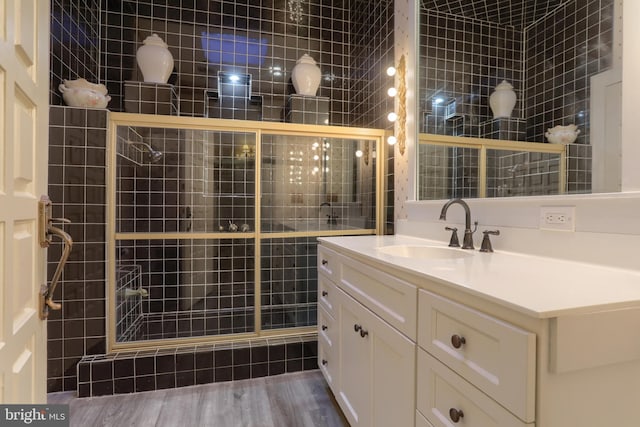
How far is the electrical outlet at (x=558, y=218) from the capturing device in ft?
3.45

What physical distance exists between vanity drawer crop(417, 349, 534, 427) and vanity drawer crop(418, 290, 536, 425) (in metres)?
0.02

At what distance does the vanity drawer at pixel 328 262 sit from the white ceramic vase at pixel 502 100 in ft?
3.22

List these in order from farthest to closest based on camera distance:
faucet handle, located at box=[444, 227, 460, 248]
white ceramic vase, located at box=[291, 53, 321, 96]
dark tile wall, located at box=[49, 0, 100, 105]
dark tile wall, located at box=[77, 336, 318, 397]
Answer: white ceramic vase, located at box=[291, 53, 321, 96], dark tile wall, located at box=[49, 0, 100, 105], dark tile wall, located at box=[77, 336, 318, 397], faucet handle, located at box=[444, 227, 460, 248]

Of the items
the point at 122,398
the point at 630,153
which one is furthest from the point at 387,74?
the point at 122,398

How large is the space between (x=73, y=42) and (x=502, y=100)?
268 centimetres

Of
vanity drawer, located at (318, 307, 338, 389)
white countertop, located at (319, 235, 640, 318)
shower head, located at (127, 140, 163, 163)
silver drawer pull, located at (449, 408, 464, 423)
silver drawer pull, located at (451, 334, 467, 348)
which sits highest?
shower head, located at (127, 140, 163, 163)

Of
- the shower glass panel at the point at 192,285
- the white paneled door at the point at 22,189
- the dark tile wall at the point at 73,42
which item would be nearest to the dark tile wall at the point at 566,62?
the white paneled door at the point at 22,189

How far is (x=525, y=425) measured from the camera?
1.95 feet

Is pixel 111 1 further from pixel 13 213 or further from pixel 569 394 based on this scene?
pixel 569 394

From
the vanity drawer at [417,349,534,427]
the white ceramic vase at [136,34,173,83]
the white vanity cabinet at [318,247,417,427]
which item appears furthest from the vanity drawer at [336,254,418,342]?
the white ceramic vase at [136,34,173,83]

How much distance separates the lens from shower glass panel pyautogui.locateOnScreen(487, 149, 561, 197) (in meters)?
1.17

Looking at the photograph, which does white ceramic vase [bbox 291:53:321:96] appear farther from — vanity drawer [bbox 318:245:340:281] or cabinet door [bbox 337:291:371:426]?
cabinet door [bbox 337:291:371:426]

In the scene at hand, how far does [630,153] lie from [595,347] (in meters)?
0.67

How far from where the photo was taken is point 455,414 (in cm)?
77
